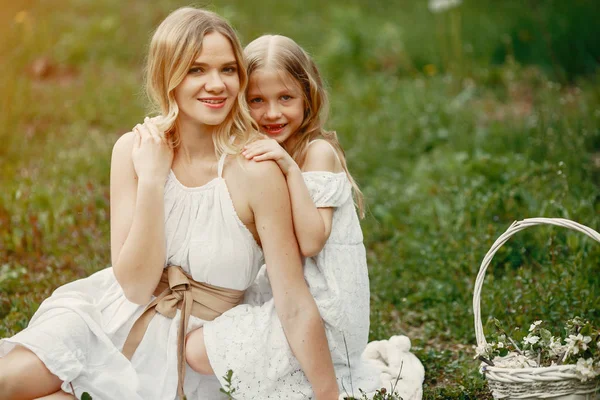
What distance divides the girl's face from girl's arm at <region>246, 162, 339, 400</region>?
0.37 meters

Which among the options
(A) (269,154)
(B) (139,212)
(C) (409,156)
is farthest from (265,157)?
(C) (409,156)

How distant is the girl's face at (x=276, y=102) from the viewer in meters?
3.24

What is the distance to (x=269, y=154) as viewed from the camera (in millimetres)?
2971

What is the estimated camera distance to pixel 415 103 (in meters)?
6.89

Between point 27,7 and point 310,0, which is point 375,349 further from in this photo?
point 310,0

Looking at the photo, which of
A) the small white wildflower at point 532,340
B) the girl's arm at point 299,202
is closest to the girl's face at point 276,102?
the girl's arm at point 299,202

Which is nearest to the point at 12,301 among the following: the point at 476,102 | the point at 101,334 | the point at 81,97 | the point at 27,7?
the point at 101,334

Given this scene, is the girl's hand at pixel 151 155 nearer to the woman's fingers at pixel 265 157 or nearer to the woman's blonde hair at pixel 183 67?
the woman's blonde hair at pixel 183 67

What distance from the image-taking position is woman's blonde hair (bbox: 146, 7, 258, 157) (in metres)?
2.97

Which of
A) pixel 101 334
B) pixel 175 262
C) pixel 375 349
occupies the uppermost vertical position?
pixel 175 262

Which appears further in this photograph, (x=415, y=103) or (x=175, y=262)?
(x=415, y=103)

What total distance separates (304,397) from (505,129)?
12.0 feet

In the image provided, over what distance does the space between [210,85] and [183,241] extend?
23.6 inches

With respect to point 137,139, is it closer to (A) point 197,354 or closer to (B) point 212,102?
(B) point 212,102
